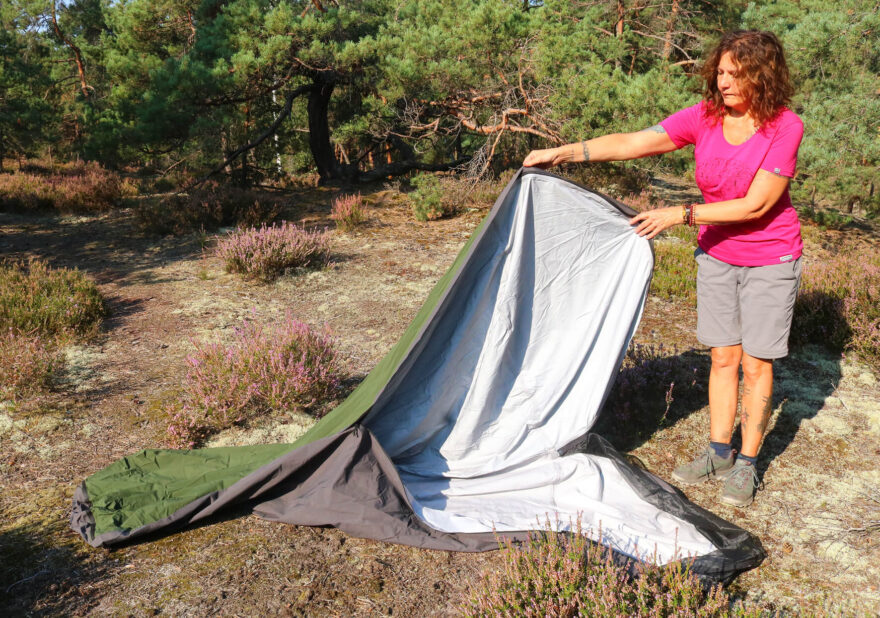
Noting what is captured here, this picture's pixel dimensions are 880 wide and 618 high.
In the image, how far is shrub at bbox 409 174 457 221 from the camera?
1009cm

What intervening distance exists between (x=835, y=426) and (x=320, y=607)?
3.63m

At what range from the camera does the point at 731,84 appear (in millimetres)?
2939

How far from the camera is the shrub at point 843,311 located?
509cm

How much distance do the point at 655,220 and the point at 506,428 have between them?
4.67 feet

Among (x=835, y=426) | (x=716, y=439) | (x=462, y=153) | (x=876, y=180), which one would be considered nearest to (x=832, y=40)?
(x=876, y=180)

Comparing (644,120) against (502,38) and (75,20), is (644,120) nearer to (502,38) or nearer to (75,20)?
(502,38)

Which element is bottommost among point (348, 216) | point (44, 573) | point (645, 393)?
point (645, 393)

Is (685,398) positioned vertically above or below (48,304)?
below

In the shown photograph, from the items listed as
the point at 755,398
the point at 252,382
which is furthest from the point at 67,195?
the point at 755,398

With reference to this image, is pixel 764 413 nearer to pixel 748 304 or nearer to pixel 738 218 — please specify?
pixel 748 304

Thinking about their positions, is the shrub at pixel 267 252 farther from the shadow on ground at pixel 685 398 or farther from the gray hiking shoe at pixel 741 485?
the gray hiking shoe at pixel 741 485

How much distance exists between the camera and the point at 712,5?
46.7 ft

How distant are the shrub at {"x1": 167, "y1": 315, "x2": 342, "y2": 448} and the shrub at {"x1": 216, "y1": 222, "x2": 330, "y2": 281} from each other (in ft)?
9.12

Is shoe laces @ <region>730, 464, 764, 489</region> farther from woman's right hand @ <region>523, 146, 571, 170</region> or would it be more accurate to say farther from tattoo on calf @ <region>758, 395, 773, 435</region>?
woman's right hand @ <region>523, 146, 571, 170</region>
